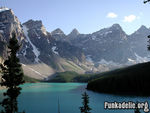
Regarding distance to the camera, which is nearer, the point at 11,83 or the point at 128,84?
the point at 11,83

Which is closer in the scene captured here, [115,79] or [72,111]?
[72,111]

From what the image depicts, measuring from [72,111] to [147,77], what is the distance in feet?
252

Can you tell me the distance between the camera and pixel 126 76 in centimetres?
15588

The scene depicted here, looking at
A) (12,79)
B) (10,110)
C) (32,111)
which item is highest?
(12,79)

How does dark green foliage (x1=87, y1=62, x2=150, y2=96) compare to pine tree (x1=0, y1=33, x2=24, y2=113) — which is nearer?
pine tree (x1=0, y1=33, x2=24, y2=113)

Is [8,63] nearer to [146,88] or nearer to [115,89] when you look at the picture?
[146,88]

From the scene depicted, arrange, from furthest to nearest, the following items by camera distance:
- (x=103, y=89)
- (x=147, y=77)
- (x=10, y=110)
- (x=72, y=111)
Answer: (x=103, y=89), (x=147, y=77), (x=72, y=111), (x=10, y=110)

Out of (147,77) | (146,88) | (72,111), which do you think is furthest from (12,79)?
(147,77)

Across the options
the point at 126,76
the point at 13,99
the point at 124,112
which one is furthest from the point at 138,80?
the point at 13,99

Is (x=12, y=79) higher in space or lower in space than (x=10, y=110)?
higher

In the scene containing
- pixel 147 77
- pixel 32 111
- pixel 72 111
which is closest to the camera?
pixel 72 111

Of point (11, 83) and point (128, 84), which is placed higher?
point (11, 83)

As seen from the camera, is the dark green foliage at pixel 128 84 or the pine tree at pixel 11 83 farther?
the dark green foliage at pixel 128 84

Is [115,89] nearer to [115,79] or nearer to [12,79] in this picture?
[115,79]
